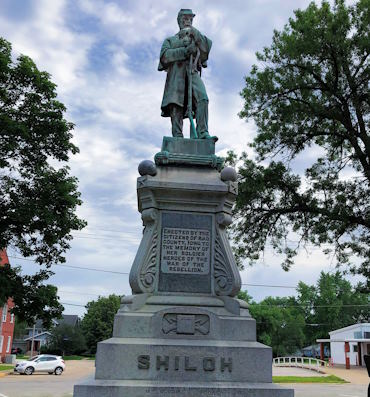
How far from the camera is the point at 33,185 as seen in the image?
19594mm

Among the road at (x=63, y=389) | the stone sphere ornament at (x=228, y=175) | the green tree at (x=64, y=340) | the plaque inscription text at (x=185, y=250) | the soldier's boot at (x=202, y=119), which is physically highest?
the soldier's boot at (x=202, y=119)

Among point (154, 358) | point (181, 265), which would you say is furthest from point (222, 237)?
point (154, 358)

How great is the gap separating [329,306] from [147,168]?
8227 cm

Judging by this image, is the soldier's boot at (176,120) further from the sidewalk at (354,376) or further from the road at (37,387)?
the sidewalk at (354,376)

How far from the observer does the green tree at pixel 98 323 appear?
72000 millimetres

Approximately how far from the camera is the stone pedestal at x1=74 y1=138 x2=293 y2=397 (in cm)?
627

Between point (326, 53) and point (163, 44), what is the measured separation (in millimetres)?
11318

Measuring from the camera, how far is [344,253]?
18953 millimetres

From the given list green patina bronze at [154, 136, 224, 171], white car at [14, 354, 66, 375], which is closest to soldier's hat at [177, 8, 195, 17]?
green patina bronze at [154, 136, 224, 171]

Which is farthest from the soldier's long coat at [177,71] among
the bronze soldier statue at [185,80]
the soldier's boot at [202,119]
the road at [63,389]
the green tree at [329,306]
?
the green tree at [329,306]

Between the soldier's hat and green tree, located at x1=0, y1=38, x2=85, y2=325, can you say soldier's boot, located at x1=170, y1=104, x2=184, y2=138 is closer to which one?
the soldier's hat

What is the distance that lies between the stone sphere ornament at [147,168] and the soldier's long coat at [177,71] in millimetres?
1615

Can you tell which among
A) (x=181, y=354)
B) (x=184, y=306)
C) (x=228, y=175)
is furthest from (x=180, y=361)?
(x=228, y=175)

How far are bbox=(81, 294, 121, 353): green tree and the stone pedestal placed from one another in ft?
219
